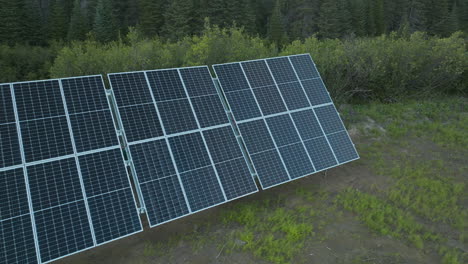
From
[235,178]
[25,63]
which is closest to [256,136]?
[235,178]

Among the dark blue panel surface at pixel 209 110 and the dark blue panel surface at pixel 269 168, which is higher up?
the dark blue panel surface at pixel 209 110

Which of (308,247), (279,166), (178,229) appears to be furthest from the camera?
(279,166)

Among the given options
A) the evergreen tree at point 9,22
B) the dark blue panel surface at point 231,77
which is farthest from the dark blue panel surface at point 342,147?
the evergreen tree at point 9,22

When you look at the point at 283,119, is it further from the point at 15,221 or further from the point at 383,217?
the point at 15,221

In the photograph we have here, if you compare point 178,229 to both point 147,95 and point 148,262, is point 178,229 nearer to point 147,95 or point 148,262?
point 148,262

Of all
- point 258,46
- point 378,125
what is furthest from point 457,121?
point 258,46

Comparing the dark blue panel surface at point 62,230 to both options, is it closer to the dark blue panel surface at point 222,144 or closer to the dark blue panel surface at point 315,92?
the dark blue panel surface at point 222,144

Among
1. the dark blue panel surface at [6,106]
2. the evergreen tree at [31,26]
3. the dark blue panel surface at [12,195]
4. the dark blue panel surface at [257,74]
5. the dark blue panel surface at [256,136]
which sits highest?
the dark blue panel surface at [6,106]
